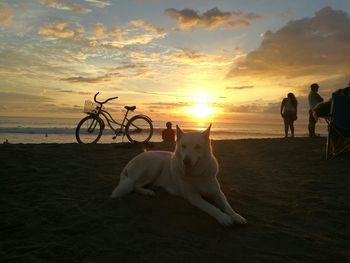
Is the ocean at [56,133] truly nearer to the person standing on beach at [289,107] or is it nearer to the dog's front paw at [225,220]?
the person standing on beach at [289,107]

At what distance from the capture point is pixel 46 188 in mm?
5398

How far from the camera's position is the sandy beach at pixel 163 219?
3158mm

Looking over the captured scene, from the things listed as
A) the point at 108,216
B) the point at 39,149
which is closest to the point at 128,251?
the point at 108,216

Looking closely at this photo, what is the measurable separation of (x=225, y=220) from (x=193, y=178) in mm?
782

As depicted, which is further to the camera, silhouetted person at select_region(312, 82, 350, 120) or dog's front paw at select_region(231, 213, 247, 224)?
silhouetted person at select_region(312, 82, 350, 120)

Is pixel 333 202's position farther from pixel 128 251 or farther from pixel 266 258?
pixel 128 251

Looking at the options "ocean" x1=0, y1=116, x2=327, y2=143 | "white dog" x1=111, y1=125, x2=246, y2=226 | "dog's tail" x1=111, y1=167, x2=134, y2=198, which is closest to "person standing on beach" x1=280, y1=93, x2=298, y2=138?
"ocean" x1=0, y1=116, x2=327, y2=143

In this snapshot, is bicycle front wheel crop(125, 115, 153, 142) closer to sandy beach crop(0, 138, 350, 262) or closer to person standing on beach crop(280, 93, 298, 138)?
sandy beach crop(0, 138, 350, 262)

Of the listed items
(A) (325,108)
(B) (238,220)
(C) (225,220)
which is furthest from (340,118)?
(C) (225,220)

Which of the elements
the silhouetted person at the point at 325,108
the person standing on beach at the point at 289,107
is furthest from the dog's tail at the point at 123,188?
the person standing on beach at the point at 289,107

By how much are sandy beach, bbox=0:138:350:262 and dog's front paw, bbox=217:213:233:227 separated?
2.8 inches

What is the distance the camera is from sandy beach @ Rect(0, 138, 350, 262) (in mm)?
3158

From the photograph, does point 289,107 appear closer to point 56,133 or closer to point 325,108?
point 325,108

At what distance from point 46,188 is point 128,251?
2737 millimetres
